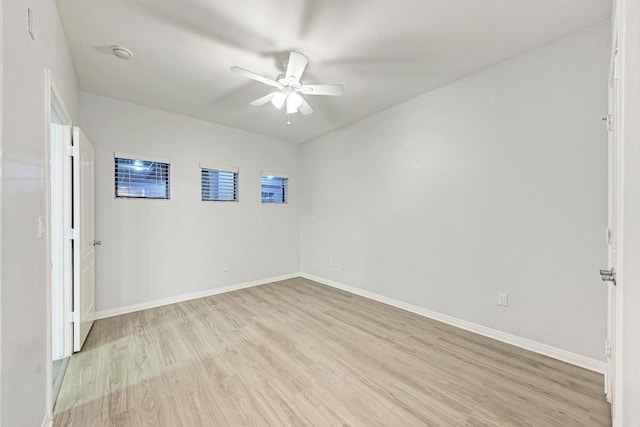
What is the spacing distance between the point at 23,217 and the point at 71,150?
155cm

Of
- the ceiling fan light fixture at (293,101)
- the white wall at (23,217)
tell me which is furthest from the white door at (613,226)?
the white wall at (23,217)

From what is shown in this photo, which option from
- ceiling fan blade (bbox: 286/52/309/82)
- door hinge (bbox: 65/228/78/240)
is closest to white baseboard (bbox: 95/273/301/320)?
door hinge (bbox: 65/228/78/240)

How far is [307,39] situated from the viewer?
2193 millimetres

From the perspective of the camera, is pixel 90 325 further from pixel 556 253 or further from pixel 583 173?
pixel 583 173

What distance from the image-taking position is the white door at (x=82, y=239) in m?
2.31

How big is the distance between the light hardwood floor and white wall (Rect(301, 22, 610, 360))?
0.47 meters

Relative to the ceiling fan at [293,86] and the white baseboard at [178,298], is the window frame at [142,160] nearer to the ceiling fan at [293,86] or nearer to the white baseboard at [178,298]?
the white baseboard at [178,298]

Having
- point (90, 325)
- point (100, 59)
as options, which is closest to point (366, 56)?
point (100, 59)

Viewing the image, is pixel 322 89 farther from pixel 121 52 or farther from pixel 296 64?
pixel 121 52

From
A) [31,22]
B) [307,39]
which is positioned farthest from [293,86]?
[31,22]

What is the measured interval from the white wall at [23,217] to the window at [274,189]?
343cm

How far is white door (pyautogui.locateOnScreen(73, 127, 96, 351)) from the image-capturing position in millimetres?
2307

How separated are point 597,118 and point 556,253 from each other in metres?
1.16

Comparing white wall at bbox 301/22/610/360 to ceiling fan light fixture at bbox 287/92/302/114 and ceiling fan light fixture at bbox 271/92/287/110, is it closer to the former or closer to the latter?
ceiling fan light fixture at bbox 287/92/302/114
